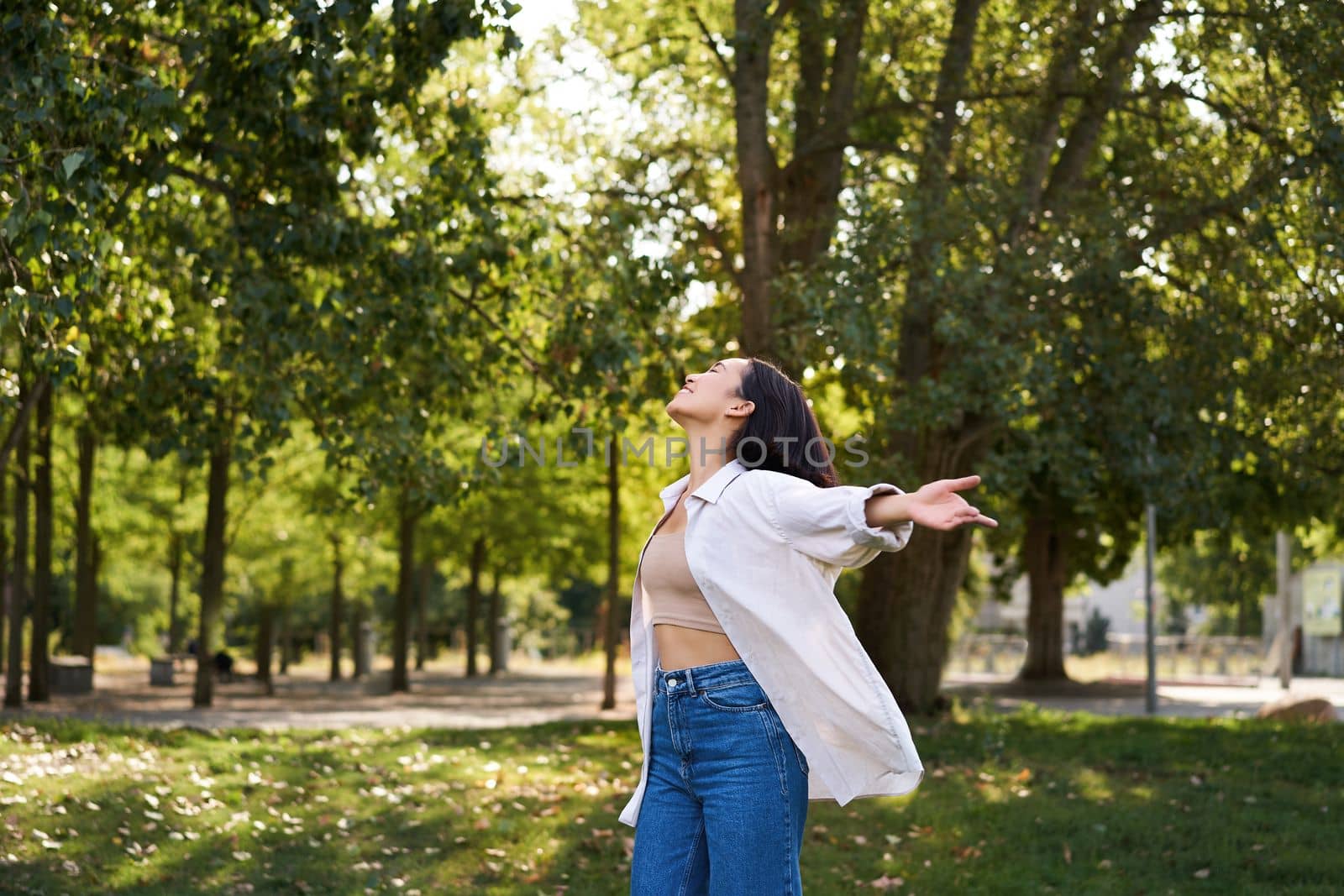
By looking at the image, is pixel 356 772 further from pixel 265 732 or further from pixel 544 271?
pixel 544 271

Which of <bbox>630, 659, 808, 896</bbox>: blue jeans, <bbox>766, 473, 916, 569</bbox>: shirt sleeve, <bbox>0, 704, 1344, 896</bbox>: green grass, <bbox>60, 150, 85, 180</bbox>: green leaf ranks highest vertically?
<bbox>60, 150, 85, 180</bbox>: green leaf

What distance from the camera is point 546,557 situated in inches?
1289

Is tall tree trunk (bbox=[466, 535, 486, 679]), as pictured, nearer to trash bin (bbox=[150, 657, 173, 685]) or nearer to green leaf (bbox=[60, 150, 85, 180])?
trash bin (bbox=[150, 657, 173, 685])

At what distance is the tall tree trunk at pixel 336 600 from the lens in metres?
31.5

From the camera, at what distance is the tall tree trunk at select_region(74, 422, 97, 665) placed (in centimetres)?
2222

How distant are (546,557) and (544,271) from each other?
74.1 feet

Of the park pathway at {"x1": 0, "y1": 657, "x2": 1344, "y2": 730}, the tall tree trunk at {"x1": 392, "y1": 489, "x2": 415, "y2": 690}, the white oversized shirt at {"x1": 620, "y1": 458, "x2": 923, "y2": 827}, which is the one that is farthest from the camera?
the tall tree trunk at {"x1": 392, "y1": 489, "x2": 415, "y2": 690}

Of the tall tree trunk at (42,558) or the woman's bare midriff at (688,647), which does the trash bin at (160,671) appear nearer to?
the tall tree trunk at (42,558)

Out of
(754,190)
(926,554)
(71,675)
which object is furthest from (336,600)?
(754,190)

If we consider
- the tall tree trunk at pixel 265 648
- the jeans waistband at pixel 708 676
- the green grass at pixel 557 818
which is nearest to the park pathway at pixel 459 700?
the tall tree trunk at pixel 265 648

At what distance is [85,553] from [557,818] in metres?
15.9

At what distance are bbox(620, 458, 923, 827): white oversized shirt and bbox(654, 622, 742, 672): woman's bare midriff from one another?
0.22ft

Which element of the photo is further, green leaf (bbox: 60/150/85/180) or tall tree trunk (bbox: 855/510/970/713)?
tall tree trunk (bbox: 855/510/970/713)

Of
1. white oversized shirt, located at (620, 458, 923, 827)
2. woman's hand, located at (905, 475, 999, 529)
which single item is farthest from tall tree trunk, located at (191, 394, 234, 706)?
woman's hand, located at (905, 475, 999, 529)
